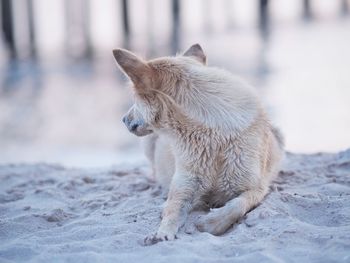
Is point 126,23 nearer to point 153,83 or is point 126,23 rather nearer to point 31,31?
point 31,31

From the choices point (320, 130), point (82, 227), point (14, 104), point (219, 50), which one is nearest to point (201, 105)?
point (82, 227)

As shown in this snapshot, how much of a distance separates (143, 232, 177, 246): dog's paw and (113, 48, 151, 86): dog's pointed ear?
3.63ft

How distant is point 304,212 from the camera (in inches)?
172

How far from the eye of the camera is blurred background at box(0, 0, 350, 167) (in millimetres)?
9008

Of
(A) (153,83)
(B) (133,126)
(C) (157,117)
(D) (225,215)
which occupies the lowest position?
(D) (225,215)

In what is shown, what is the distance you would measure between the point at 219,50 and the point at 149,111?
514 inches

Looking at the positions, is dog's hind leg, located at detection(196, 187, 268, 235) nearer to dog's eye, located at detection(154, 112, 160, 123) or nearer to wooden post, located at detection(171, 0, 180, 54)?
dog's eye, located at detection(154, 112, 160, 123)

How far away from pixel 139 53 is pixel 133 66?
12609 mm

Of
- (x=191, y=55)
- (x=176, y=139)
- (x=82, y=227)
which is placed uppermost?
(x=191, y=55)

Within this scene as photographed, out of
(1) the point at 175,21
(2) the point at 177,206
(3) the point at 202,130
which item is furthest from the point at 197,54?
(1) the point at 175,21

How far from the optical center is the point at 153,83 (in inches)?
176

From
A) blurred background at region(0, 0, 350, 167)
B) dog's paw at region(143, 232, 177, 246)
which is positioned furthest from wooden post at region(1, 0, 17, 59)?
dog's paw at region(143, 232, 177, 246)

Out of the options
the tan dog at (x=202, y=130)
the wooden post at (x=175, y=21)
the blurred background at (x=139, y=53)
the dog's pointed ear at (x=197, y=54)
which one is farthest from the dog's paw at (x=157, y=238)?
the wooden post at (x=175, y=21)

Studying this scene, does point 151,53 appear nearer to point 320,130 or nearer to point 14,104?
point 14,104
